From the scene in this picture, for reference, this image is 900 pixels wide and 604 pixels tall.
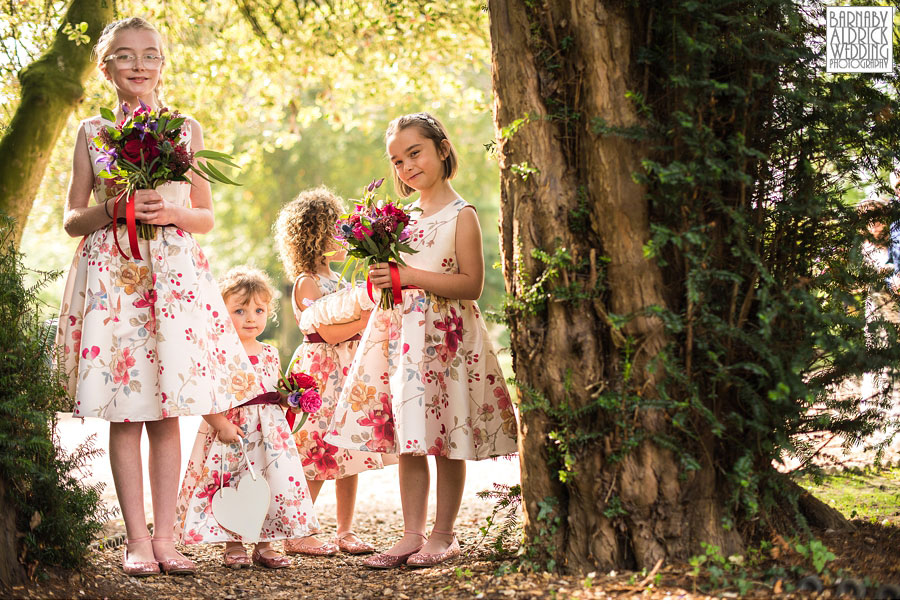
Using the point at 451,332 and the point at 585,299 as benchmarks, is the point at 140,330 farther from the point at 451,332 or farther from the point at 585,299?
the point at 585,299

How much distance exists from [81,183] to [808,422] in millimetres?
3275

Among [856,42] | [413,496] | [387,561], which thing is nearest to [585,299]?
[413,496]

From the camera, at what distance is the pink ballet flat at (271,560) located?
404 cm

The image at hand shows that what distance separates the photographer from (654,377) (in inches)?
117

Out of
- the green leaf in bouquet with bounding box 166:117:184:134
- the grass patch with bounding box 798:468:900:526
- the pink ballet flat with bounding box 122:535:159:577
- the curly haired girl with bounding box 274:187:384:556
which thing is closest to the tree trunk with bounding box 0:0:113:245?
the curly haired girl with bounding box 274:187:384:556

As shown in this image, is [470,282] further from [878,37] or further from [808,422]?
[878,37]

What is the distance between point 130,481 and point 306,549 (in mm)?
1191

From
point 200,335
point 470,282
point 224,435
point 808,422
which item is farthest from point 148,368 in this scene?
point 808,422

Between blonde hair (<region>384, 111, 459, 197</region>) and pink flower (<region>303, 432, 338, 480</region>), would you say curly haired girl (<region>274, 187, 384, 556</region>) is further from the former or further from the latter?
blonde hair (<region>384, 111, 459, 197</region>)

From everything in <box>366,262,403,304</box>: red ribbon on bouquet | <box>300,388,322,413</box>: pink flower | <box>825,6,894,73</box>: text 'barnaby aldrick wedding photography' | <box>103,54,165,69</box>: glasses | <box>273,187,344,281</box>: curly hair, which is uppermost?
<box>103,54,165,69</box>: glasses

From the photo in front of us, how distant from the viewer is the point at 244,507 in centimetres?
397

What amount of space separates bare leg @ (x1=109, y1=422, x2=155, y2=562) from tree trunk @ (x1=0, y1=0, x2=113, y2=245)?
203 centimetres

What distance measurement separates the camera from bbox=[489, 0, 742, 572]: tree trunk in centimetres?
298

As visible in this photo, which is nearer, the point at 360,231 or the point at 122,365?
the point at 122,365
